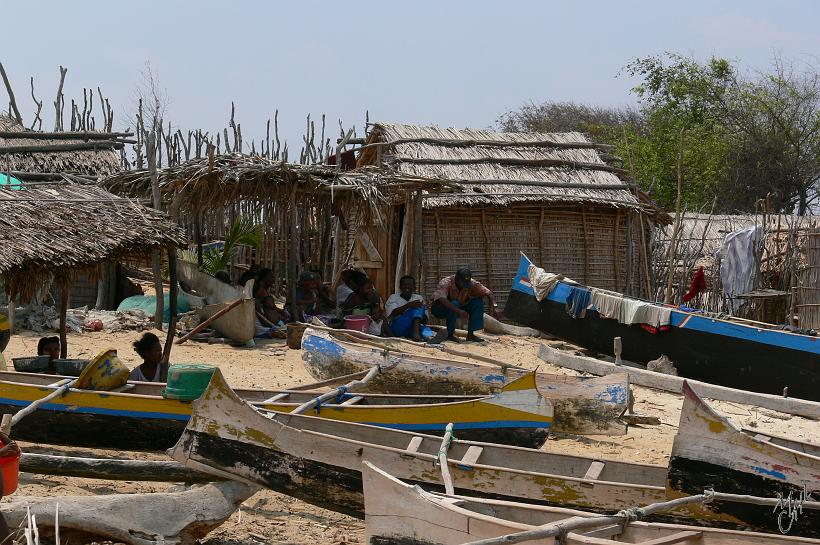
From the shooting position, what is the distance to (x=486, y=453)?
6.07 m

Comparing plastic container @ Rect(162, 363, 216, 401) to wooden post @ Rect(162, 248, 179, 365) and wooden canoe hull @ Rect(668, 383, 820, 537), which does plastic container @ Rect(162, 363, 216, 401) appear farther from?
wooden canoe hull @ Rect(668, 383, 820, 537)

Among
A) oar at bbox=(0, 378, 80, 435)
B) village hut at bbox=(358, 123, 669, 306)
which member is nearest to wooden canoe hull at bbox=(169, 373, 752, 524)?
oar at bbox=(0, 378, 80, 435)

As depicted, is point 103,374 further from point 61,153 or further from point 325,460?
point 61,153

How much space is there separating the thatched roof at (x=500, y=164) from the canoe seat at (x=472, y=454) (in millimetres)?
8640

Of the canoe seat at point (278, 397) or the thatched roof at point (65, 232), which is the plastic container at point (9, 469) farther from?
the thatched roof at point (65, 232)

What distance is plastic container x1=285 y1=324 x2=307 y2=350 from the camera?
12.0 m

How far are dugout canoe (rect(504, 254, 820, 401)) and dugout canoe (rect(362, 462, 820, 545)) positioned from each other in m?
6.48

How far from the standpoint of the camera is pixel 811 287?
14148 mm

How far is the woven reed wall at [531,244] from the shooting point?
1492 cm

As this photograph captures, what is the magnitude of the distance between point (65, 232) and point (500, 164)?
874cm

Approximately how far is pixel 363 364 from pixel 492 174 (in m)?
6.83

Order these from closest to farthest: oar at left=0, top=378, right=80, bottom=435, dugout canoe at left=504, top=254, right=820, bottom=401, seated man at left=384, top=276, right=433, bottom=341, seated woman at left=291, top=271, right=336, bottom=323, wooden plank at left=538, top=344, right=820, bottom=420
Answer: oar at left=0, top=378, right=80, bottom=435, wooden plank at left=538, top=344, right=820, bottom=420, dugout canoe at left=504, top=254, right=820, bottom=401, seated man at left=384, top=276, right=433, bottom=341, seated woman at left=291, top=271, right=336, bottom=323

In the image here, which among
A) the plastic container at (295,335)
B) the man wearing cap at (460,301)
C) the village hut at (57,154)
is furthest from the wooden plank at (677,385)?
the village hut at (57,154)

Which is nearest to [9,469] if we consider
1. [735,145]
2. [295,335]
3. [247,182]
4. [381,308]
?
[295,335]
